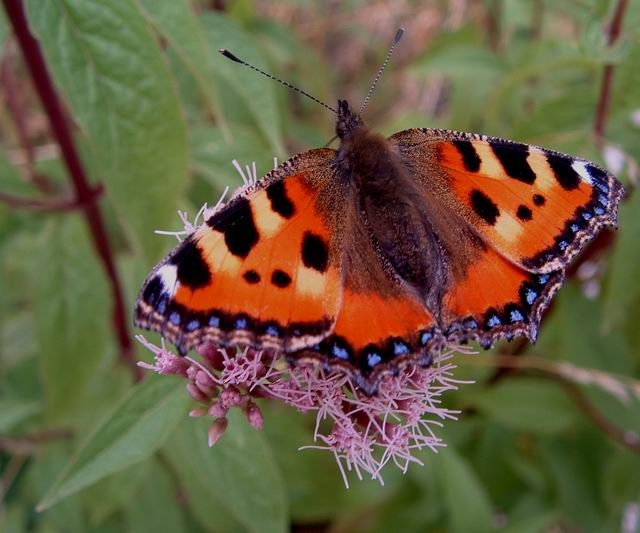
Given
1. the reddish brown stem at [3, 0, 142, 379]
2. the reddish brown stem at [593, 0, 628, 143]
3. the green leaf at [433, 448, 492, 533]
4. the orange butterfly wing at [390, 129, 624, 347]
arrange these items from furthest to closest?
the green leaf at [433, 448, 492, 533], the reddish brown stem at [593, 0, 628, 143], the reddish brown stem at [3, 0, 142, 379], the orange butterfly wing at [390, 129, 624, 347]

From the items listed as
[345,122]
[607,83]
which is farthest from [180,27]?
[607,83]

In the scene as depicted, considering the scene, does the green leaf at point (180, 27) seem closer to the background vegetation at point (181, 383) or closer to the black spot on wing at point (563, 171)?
the background vegetation at point (181, 383)

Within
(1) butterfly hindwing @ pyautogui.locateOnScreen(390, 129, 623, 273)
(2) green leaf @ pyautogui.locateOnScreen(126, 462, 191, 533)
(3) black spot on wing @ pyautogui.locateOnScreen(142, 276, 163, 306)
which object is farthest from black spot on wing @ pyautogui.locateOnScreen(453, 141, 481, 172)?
(2) green leaf @ pyautogui.locateOnScreen(126, 462, 191, 533)

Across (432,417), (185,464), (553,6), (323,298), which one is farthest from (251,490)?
(553,6)

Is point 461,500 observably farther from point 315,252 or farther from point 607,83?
point 607,83

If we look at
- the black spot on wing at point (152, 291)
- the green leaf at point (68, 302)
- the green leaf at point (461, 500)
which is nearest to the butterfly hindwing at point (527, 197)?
the black spot on wing at point (152, 291)

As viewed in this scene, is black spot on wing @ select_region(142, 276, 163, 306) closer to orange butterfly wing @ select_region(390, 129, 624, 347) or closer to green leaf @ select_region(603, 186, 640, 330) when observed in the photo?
orange butterfly wing @ select_region(390, 129, 624, 347)

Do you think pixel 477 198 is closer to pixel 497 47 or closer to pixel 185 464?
pixel 185 464

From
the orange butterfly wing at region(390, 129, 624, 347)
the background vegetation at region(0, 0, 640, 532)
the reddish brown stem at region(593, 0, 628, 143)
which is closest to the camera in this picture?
the orange butterfly wing at region(390, 129, 624, 347)
